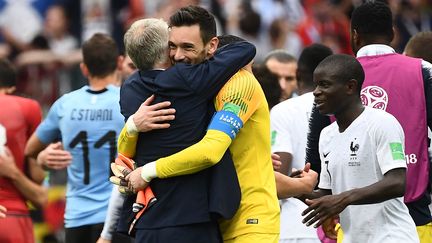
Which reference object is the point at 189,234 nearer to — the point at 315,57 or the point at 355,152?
the point at 355,152

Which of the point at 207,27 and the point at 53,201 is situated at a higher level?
the point at 207,27

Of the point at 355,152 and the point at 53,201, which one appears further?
the point at 53,201

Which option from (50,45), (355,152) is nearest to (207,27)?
(355,152)

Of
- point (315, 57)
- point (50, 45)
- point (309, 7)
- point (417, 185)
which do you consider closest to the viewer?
point (417, 185)

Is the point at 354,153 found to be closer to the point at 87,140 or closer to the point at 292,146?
the point at 292,146

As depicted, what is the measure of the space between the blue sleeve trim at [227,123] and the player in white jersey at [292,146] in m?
2.56

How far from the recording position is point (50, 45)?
1728 centimetres

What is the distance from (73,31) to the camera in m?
17.6

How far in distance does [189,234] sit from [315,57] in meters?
3.72

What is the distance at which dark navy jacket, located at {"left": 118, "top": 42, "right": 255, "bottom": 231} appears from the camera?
22.2 ft

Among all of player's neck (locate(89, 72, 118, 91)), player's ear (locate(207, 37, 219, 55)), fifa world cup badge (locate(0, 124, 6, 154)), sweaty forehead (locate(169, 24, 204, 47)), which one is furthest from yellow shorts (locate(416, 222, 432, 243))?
fifa world cup badge (locate(0, 124, 6, 154))

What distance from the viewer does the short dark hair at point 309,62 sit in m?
10.0

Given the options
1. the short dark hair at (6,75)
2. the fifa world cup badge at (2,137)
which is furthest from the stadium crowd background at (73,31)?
the fifa world cup badge at (2,137)

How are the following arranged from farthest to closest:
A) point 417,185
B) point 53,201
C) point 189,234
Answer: point 53,201 < point 417,185 < point 189,234
